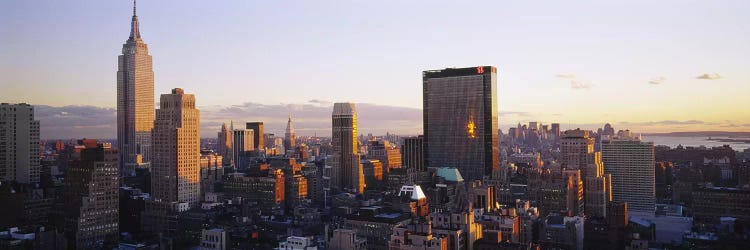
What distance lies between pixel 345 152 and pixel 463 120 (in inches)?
1085

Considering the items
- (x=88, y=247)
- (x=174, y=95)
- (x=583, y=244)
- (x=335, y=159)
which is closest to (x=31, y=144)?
(x=174, y=95)

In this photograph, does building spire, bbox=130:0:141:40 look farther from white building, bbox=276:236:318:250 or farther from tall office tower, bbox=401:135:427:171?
white building, bbox=276:236:318:250

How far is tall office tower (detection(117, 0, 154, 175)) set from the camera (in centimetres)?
18412

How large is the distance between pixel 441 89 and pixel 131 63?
329 ft

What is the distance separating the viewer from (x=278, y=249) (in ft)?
198

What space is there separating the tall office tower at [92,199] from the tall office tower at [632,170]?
266 ft

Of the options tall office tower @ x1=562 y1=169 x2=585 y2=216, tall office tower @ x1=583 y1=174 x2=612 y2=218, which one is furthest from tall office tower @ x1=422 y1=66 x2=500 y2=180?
tall office tower @ x1=562 y1=169 x2=585 y2=216

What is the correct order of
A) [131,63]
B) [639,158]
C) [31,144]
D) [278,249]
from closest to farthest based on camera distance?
1. [278,249]
2. [31,144]
3. [639,158]
4. [131,63]

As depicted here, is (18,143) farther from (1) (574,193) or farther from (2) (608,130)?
(2) (608,130)

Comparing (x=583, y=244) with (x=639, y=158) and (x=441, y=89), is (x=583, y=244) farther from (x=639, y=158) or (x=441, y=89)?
(x=441, y=89)

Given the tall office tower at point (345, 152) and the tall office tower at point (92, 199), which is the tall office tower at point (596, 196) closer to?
the tall office tower at point (345, 152)

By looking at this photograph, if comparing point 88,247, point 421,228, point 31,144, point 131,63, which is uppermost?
point 131,63

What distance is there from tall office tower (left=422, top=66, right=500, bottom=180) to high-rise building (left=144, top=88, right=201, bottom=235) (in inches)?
2229

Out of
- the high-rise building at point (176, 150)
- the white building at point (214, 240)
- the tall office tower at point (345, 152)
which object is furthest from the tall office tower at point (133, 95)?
the white building at point (214, 240)
